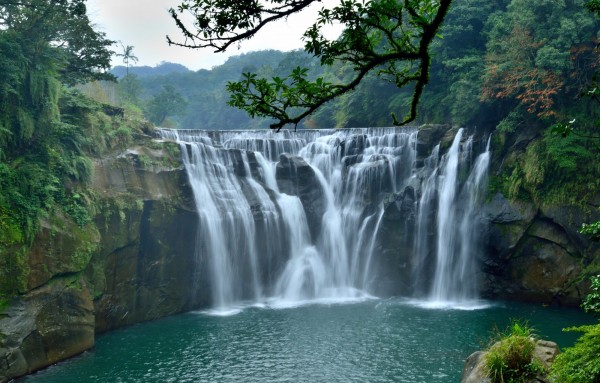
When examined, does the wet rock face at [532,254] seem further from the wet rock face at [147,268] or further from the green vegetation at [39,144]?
the green vegetation at [39,144]

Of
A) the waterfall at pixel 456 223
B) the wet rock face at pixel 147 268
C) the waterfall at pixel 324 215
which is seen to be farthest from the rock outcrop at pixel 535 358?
the wet rock face at pixel 147 268

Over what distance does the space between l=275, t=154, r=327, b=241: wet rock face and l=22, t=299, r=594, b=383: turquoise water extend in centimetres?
612

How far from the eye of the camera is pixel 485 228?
22.1m

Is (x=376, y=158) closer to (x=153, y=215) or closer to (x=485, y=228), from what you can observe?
(x=485, y=228)

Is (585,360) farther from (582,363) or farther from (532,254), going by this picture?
(532,254)

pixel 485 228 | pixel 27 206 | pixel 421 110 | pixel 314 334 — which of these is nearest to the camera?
pixel 27 206

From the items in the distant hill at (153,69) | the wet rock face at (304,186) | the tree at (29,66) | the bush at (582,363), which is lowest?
the bush at (582,363)

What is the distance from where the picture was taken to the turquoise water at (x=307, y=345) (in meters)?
13.8

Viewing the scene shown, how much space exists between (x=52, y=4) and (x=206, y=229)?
11.3 metres

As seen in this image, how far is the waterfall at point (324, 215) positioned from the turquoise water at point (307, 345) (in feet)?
8.93

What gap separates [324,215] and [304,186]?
2.03 metres

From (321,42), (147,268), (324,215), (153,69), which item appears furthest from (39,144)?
(153,69)

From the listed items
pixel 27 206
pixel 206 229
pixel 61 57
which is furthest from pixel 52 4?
pixel 206 229

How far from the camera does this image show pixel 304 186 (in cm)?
2652
